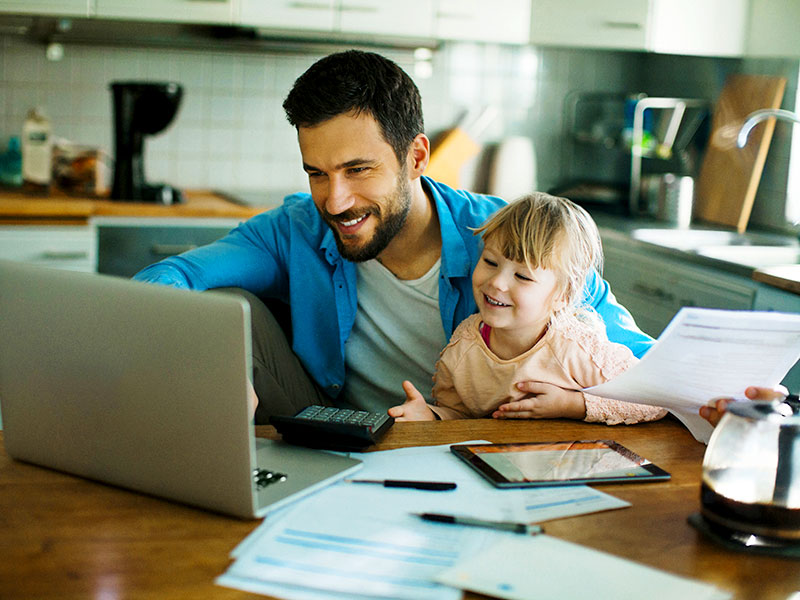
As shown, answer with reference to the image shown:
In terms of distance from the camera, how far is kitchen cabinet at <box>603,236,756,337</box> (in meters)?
2.73

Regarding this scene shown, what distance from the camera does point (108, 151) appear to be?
3703 mm

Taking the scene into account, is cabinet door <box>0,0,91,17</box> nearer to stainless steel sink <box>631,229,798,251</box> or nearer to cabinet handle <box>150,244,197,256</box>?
cabinet handle <box>150,244,197,256</box>

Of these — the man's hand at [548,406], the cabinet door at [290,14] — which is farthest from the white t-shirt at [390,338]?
the cabinet door at [290,14]

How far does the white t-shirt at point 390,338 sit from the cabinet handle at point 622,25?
204cm

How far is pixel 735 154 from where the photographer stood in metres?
3.58

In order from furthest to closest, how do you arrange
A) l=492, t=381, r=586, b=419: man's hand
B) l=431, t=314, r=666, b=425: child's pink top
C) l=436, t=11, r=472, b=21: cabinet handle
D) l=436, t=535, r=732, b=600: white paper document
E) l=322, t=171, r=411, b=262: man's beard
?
l=436, t=11, r=472, b=21: cabinet handle → l=322, t=171, r=411, b=262: man's beard → l=431, t=314, r=666, b=425: child's pink top → l=492, t=381, r=586, b=419: man's hand → l=436, t=535, r=732, b=600: white paper document

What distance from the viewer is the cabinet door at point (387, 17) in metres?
3.42

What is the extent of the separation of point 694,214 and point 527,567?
10.7 feet

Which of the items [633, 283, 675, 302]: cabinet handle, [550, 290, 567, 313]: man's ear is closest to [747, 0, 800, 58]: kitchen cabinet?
[633, 283, 675, 302]: cabinet handle

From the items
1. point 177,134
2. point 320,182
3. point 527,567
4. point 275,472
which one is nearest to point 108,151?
point 177,134

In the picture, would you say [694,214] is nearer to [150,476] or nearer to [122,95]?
[122,95]

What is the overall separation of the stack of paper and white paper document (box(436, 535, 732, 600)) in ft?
0.08

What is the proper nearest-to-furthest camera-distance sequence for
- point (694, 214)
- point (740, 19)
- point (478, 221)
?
point (478, 221) < point (740, 19) < point (694, 214)

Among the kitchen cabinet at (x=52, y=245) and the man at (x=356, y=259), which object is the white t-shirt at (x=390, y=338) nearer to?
the man at (x=356, y=259)
